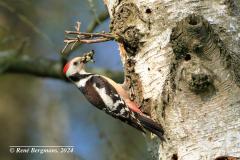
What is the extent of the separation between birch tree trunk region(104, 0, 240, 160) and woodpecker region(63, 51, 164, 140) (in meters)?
0.09

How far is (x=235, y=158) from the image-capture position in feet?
10.1

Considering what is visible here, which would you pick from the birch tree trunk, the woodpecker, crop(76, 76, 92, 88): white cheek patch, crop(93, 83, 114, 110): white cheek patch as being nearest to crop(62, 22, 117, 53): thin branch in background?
the birch tree trunk

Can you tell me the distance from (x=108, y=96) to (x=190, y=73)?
1.31 meters

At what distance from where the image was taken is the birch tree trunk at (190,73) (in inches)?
125

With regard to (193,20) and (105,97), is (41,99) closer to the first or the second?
(105,97)

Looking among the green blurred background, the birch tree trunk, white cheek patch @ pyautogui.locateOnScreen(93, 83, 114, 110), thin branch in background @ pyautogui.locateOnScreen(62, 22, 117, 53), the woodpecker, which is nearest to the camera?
the birch tree trunk

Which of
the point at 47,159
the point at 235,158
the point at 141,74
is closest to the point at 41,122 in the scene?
the point at 47,159

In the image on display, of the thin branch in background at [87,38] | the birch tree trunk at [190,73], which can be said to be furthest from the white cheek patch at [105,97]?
the thin branch in background at [87,38]

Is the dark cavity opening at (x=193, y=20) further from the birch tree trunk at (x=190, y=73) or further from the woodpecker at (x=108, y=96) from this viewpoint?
the woodpecker at (x=108, y=96)

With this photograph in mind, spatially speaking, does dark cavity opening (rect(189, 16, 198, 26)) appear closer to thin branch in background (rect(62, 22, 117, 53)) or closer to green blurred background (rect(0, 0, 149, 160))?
thin branch in background (rect(62, 22, 117, 53))

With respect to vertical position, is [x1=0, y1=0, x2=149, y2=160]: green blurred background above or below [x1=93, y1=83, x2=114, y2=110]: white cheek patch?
below

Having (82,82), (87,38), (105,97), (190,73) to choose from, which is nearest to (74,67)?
(82,82)

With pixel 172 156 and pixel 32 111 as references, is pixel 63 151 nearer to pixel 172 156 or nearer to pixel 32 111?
pixel 172 156

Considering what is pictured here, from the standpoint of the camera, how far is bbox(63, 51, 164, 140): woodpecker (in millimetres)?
3693
